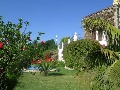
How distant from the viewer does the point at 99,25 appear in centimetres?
715

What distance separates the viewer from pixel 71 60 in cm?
2323

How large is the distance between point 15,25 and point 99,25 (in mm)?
6678

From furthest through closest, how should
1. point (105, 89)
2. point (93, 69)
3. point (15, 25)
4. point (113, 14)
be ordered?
→ point (113, 14) < point (15, 25) < point (93, 69) < point (105, 89)

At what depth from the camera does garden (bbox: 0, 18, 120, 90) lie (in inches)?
271

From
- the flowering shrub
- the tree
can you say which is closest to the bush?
the flowering shrub

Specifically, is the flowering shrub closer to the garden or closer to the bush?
the garden

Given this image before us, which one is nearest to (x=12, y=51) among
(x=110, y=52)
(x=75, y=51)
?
(x=110, y=52)

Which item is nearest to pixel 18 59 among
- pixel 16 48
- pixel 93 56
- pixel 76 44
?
pixel 16 48

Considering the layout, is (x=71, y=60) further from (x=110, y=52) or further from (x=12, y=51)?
(x=110, y=52)

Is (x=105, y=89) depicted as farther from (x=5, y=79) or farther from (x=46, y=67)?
(x=46, y=67)

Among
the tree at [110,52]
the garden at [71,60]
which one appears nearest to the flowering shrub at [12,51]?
the garden at [71,60]

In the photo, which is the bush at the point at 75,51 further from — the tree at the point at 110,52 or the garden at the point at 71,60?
the tree at the point at 110,52

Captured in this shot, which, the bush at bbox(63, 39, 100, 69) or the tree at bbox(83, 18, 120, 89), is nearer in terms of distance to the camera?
the tree at bbox(83, 18, 120, 89)

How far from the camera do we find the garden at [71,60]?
22.6 feet
